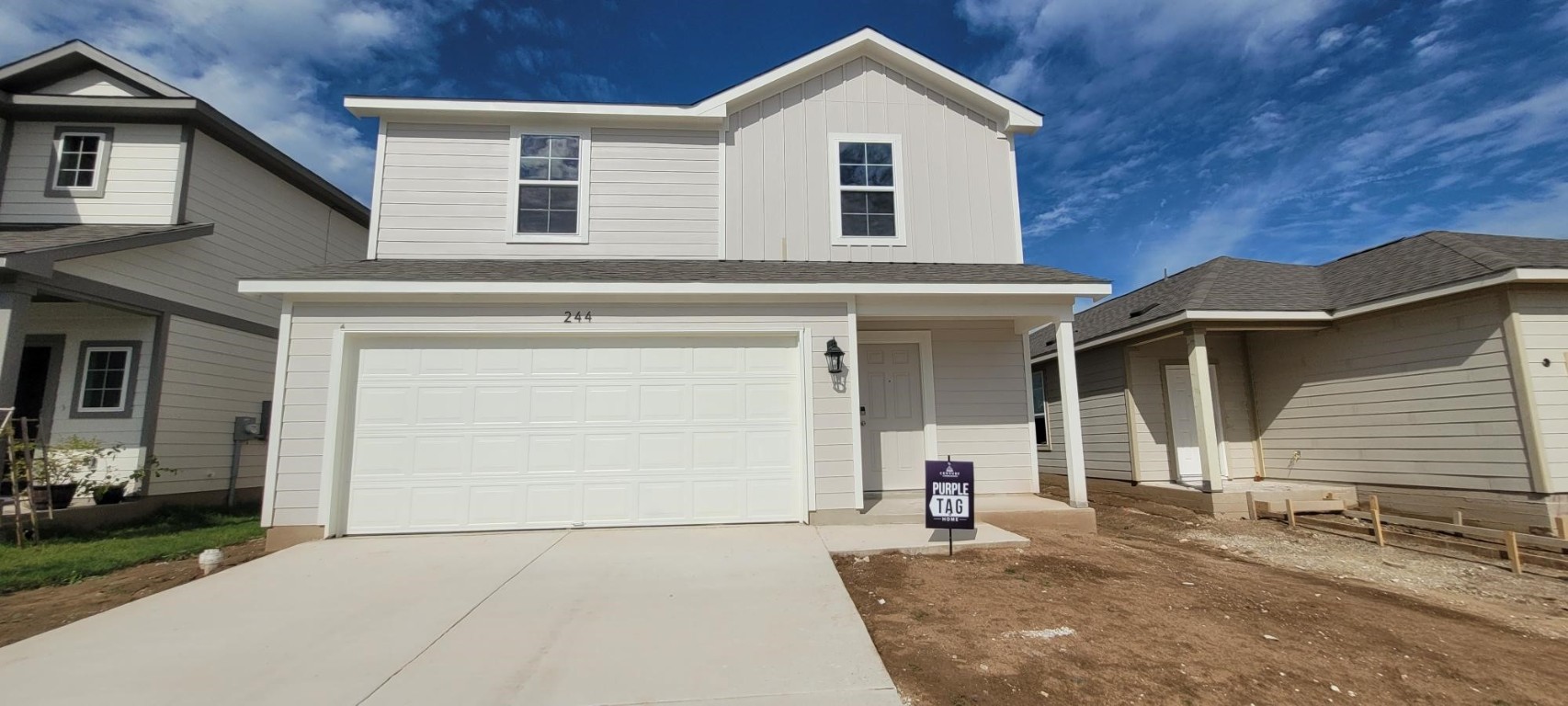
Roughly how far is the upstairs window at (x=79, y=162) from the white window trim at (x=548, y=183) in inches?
251

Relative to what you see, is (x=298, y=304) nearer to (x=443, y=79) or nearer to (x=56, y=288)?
(x=56, y=288)

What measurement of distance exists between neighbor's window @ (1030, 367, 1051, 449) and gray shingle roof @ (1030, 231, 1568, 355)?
117 cm

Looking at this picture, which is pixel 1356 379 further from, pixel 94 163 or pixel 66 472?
pixel 94 163

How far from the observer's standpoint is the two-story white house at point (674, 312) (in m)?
6.45

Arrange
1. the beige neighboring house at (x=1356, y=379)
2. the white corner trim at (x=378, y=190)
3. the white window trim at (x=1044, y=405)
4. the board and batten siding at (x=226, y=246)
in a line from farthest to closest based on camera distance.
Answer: the white window trim at (x=1044, y=405)
the board and batten siding at (x=226, y=246)
the white corner trim at (x=378, y=190)
the beige neighboring house at (x=1356, y=379)

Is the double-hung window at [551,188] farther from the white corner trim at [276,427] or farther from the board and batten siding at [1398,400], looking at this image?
the board and batten siding at [1398,400]

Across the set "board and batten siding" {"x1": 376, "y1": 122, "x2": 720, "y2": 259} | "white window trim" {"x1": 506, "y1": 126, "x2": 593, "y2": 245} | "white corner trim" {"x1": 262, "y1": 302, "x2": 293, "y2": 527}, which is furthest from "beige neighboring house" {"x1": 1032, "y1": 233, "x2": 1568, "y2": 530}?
"white corner trim" {"x1": 262, "y1": 302, "x2": 293, "y2": 527}

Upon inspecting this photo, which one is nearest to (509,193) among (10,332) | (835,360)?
(835,360)

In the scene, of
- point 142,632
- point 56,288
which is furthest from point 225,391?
point 142,632

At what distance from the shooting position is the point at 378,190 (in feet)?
26.3

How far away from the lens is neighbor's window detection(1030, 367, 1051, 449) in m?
12.4

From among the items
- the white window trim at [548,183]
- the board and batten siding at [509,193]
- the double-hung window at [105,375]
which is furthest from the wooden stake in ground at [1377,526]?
the double-hung window at [105,375]

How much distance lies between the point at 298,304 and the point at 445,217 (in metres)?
2.09

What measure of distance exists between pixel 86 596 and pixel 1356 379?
14595 millimetres
